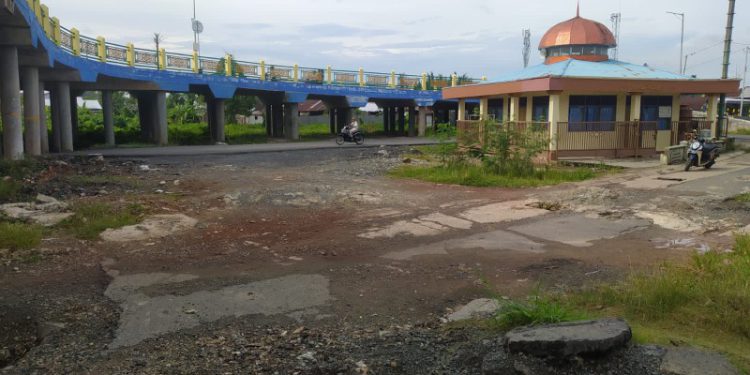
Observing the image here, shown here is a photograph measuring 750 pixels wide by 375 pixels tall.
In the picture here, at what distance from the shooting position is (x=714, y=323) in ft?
13.7

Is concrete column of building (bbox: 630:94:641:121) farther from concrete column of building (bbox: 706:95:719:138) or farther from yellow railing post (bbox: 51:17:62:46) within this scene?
yellow railing post (bbox: 51:17:62:46)

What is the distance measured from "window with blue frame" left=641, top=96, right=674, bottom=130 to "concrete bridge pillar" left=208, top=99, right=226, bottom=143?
2154 cm

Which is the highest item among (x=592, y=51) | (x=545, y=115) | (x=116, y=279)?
(x=592, y=51)

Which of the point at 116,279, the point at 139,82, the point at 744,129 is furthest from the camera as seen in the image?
the point at 744,129

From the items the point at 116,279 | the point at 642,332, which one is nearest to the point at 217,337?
the point at 116,279

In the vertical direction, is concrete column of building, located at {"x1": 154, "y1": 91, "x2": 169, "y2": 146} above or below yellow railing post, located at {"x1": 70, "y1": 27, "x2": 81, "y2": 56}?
below

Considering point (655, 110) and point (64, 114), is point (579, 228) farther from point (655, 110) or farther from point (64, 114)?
point (64, 114)

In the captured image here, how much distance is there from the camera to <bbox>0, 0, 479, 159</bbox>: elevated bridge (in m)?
17.3

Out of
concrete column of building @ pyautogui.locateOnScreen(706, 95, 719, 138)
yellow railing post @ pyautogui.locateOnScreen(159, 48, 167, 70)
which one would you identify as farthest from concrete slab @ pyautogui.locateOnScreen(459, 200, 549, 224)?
yellow railing post @ pyautogui.locateOnScreen(159, 48, 167, 70)

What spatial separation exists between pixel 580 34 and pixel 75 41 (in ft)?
68.5

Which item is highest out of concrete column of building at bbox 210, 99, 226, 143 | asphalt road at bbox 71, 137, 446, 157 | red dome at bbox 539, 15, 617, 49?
red dome at bbox 539, 15, 617, 49

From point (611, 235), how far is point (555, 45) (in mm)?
19384

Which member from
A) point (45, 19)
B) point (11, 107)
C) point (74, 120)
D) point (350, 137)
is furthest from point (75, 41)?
point (350, 137)

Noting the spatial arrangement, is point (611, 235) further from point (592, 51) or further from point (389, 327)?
point (592, 51)
